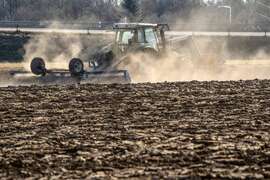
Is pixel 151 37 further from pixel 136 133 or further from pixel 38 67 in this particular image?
pixel 136 133

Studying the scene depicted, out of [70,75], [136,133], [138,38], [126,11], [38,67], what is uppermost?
[126,11]

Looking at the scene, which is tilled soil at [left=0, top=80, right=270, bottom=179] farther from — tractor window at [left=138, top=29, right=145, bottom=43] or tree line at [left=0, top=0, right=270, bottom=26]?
tree line at [left=0, top=0, right=270, bottom=26]

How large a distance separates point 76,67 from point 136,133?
1204 centimetres

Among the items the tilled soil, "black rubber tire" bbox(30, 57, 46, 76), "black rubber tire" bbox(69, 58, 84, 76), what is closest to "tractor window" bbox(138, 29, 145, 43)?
"black rubber tire" bbox(69, 58, 84, 76)

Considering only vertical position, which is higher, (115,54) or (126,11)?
(126,11)

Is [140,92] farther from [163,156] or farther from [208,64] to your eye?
[208,64]

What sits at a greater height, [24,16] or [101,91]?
[24,16]

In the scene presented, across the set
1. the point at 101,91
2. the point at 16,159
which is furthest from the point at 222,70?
the point at 16,159

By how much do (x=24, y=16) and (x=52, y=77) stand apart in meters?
47.0

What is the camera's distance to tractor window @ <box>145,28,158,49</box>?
2216 cm

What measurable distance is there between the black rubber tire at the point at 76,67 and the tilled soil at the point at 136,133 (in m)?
5.74

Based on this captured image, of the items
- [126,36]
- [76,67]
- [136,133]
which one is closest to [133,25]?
[126,36]

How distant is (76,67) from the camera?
2127 centimetres

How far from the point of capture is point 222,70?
23688 mm
